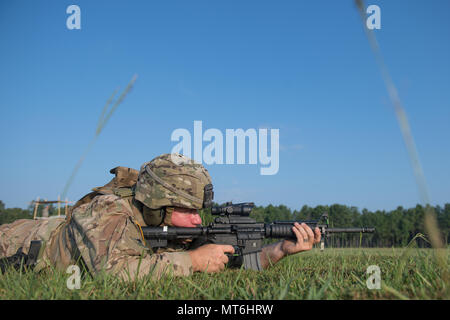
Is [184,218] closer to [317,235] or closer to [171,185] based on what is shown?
[171,185]

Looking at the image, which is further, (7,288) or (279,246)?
(279,246)

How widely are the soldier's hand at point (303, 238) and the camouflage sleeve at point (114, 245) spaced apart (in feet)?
7.27

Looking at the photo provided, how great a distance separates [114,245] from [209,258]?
A: 1434mm

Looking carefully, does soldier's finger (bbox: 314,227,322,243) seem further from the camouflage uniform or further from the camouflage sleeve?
the camouflage sleeve

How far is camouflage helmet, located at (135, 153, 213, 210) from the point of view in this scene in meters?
5.39

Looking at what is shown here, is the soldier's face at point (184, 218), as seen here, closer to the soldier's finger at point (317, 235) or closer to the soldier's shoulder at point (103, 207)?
the soldier's shoulder at point (103, 207)

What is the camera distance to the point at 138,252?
14.8 ft

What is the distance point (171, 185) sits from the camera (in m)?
5.42

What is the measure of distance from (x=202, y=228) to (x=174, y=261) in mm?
1301

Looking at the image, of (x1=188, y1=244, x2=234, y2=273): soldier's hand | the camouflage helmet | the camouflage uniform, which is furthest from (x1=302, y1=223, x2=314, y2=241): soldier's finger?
the camouflage uniform

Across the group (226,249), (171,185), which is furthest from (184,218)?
(226,249)
